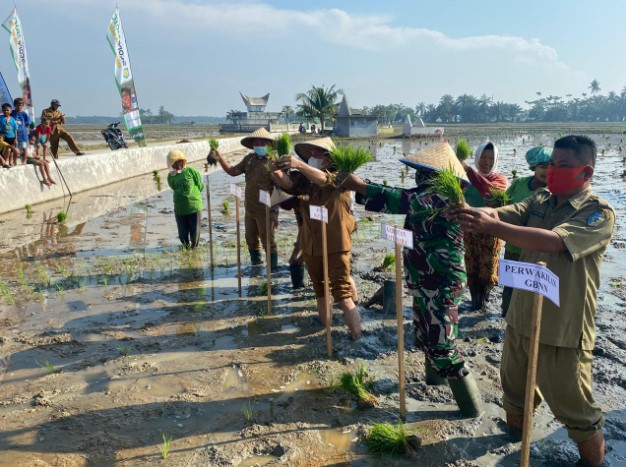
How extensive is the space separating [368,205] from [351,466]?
1668mm

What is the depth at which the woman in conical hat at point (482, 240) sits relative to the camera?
492 centimetres

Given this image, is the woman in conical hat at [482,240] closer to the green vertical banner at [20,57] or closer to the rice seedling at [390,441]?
the rice seedling at [390,441]

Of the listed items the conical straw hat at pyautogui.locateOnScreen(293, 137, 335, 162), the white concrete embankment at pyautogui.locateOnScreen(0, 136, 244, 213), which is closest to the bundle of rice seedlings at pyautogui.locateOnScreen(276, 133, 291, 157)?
the conical straw hat at pyautogui.locateOnScreen(293, 137, 335, 162)

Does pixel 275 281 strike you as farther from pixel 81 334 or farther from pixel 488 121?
pixel 488 121

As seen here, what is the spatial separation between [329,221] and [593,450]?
96.4 inches

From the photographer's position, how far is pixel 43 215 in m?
10.6

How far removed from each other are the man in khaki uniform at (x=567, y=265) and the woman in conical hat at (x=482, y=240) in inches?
87.6

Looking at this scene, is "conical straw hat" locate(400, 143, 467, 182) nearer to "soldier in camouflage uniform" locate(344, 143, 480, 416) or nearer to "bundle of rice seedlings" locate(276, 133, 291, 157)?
"soldier in camouflage uniform" locate(344, 143, 480, 416)

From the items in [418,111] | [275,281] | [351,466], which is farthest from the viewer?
[418,111]

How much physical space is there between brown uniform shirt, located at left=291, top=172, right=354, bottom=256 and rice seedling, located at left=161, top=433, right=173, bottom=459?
1.86 meters

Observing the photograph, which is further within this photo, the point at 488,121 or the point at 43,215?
the point at 488,121

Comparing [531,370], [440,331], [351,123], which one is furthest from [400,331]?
[351,123]

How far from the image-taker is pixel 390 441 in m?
2.94

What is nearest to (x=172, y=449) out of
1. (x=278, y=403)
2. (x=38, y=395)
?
(x=278, y=403)
